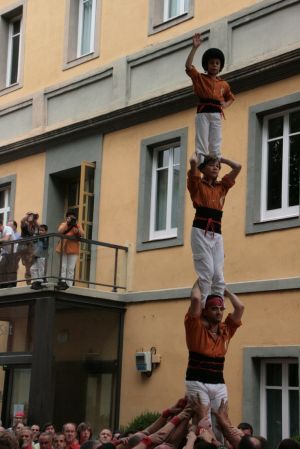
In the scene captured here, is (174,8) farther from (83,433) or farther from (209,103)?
(209,103)

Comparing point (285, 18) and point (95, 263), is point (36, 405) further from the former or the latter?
point (285, 18)

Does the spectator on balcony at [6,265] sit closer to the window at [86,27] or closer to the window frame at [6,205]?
the window frame at [6,205]

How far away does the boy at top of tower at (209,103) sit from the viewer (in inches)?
370

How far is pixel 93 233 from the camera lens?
2030 cm

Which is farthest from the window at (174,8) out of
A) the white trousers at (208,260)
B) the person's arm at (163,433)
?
the person's arm at (163,433)

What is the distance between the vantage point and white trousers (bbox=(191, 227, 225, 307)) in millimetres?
9109

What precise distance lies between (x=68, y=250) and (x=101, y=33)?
5584mm

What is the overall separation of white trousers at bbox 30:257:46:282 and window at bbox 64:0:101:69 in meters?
5.42

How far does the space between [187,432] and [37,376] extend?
35.2 feet

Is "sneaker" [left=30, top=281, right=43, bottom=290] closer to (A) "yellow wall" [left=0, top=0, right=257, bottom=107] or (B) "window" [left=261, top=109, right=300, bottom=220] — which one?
(B) "window" [left=261, top=109, right=300, bottom=220]

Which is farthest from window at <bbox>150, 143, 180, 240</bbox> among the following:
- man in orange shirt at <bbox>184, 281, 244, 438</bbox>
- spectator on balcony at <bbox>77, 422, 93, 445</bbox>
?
man in orange shirt at <bbox>184, 281, 244, 438</bbox>

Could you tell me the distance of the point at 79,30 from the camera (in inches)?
885

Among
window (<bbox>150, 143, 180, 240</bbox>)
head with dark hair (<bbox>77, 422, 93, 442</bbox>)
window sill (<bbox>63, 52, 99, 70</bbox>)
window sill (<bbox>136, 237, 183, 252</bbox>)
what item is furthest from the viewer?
window sill (<bbox>63, 52, 99, 70</bbox>)

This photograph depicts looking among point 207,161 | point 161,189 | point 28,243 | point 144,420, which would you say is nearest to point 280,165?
point 161,189
